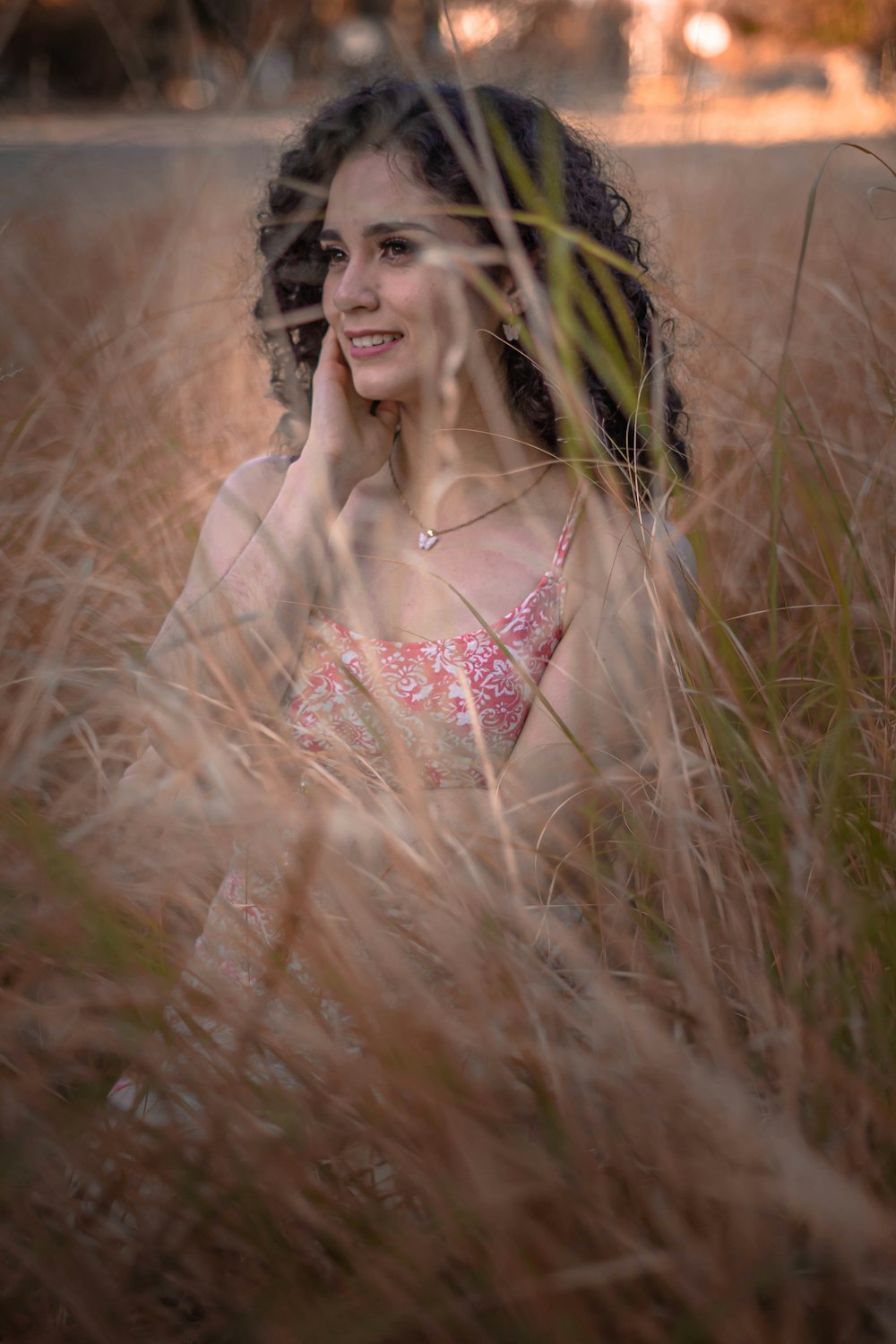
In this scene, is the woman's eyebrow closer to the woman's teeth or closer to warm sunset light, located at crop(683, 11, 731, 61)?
the woman's teeth

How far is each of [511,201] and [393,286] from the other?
0.27m

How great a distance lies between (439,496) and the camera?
173 centimetres

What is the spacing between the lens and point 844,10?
1393 cm

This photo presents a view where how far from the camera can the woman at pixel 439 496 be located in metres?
Answer: 1.43

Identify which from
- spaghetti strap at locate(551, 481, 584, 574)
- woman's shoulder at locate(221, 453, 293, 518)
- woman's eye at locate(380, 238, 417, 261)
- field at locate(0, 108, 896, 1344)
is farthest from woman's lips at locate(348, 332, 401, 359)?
field at locate(0, 108, 896, 1344)

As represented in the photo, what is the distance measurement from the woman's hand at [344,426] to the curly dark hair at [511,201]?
0.41ft

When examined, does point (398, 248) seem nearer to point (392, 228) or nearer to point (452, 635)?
point (392, 228)

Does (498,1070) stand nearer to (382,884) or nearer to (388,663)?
(382,884)

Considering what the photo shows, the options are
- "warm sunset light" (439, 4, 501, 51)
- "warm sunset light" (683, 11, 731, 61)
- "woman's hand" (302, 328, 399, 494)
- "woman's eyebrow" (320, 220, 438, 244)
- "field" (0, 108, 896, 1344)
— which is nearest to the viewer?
"field" (0, 108, 896, 1344)

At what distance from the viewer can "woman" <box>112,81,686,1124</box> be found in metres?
1.43

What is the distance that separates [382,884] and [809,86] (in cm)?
1427

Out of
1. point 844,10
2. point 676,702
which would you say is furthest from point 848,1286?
point 844,10

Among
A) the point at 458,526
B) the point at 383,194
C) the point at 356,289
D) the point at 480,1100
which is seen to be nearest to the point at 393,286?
the point at 356,289

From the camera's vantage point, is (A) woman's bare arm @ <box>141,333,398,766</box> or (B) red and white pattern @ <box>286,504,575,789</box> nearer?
(A) woman's bare arm @ <box>141,333,398,766</box>
